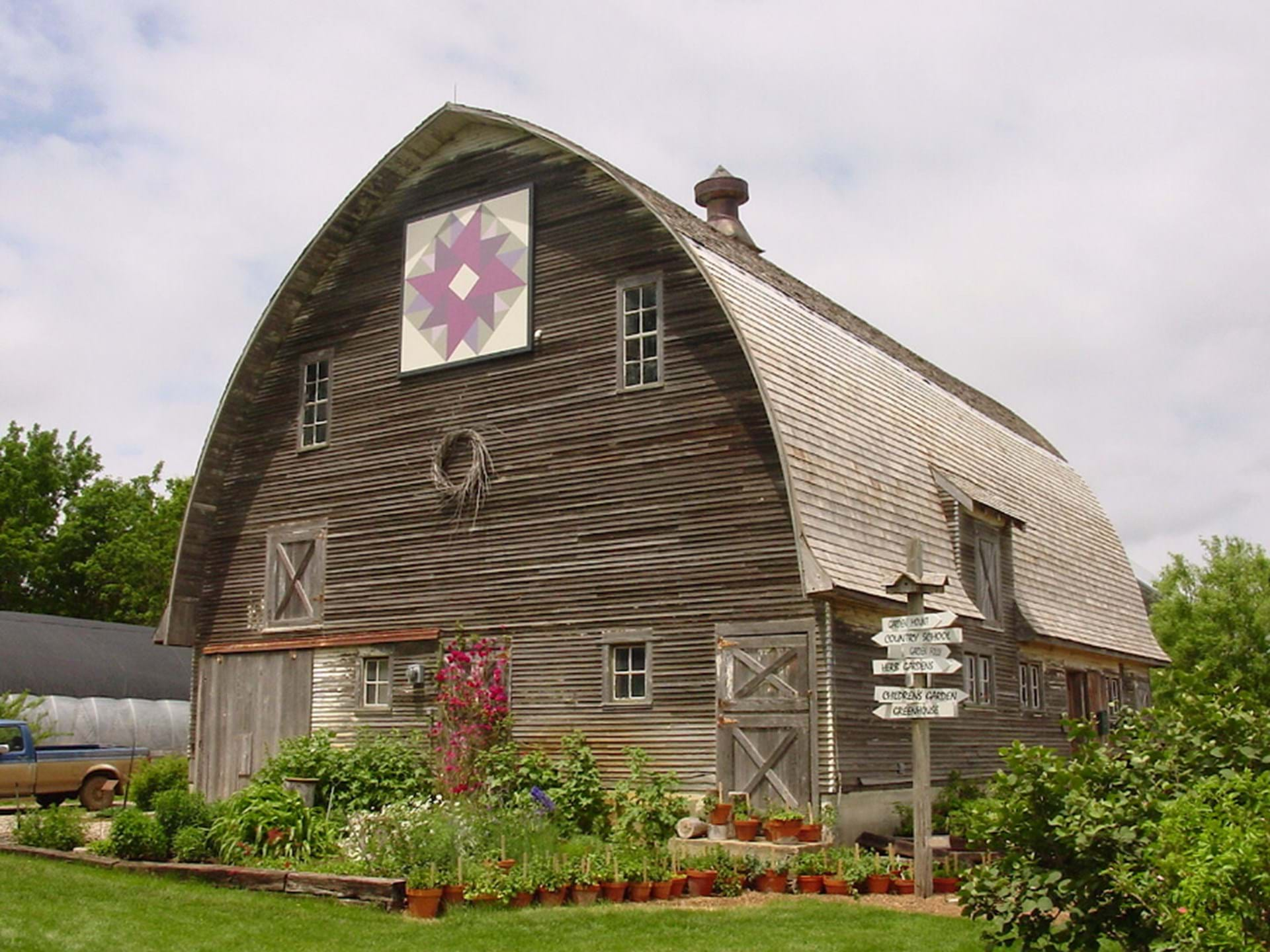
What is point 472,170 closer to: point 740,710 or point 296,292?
point 296,292

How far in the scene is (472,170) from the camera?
20.0 metres

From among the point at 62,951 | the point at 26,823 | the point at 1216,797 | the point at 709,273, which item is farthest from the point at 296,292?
the point at 1216,797

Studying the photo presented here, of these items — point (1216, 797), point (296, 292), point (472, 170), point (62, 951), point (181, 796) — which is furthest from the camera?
point (296, 292)

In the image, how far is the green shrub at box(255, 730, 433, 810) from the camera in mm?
17484

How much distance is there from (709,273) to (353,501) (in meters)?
6.88

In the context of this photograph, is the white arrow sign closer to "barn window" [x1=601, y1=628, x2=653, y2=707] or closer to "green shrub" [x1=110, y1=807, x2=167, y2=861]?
"barn window" [x1=601, y1=628, x2=653, y2=707]

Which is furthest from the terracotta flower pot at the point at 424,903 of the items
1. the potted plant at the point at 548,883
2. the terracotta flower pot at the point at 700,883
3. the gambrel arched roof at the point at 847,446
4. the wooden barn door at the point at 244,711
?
the wooden barn door at the point at 244,711

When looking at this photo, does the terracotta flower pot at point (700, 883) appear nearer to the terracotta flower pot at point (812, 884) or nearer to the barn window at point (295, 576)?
the terracotta flower pot at point (812, 884)

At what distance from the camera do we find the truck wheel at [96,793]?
24.0 m

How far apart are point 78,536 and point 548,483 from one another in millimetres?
40337

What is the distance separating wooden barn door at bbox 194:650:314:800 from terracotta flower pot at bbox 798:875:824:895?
952 cm

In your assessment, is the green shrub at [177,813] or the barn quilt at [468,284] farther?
the barn quilt at [468,284]

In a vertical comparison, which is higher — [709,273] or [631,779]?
[709,273]

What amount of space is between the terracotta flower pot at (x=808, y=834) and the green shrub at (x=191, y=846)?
6.31m
